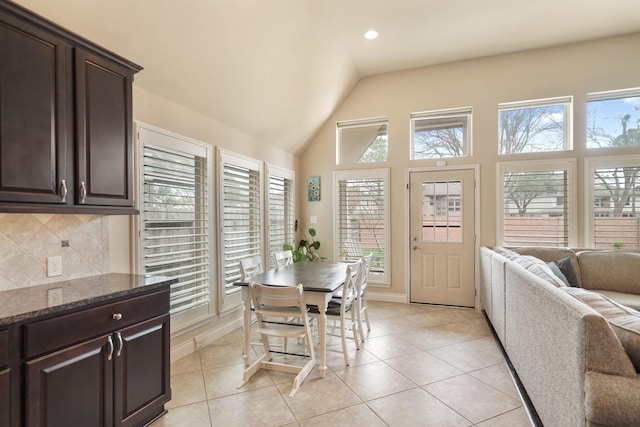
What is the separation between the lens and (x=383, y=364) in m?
2.93

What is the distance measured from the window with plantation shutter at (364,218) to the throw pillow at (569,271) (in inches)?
85.7

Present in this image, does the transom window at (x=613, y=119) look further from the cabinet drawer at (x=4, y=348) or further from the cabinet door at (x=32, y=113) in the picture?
the cabinet drawer at (x=4, y=348)

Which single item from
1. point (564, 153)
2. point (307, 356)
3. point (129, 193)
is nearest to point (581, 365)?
point (307, 356)

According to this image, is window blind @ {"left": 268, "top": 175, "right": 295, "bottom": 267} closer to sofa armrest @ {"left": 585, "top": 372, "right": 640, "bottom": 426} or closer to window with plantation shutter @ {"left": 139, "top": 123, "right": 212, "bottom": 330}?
window with plantation shutter @ {"left": 139, "top": 123, "right": 212, "bottom": 330}

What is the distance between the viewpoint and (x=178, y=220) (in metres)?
3.07

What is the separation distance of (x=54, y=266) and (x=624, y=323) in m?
3.11

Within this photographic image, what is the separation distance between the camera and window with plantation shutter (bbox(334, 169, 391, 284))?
16.7 ft

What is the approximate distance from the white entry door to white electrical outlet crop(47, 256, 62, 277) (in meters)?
4.22

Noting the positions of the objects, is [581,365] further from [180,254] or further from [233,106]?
[233,106]

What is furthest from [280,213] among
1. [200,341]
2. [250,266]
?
[200,341]

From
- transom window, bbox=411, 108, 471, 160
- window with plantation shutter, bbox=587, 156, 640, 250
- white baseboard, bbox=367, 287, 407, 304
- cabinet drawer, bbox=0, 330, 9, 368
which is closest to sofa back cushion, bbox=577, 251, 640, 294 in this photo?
window with plantation shutter, bbox=587, 156, 640, 250

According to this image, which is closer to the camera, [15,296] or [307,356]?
[15,296]

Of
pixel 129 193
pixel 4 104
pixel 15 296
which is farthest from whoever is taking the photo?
pixel 129 193

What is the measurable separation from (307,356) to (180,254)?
152 cm
